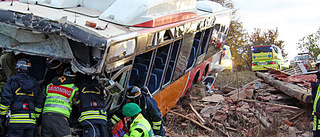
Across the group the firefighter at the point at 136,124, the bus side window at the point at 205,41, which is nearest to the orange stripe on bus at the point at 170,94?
the bus side window at the point at 205,41

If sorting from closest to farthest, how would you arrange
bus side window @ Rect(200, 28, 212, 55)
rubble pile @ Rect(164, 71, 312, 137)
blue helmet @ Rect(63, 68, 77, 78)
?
blue helmet @ Rect(63, 68, 77, 78) < rubble pile @ Rect(164, 71, 312, 137) < bus side window @ Rect(200, 28, 212, 55)

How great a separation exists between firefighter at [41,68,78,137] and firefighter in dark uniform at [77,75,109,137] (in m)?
0.16

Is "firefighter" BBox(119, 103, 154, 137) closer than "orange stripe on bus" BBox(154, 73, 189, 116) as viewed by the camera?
Yes

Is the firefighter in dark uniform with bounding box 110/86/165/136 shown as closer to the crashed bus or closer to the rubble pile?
the crashed bus

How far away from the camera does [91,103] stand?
14.0 feet

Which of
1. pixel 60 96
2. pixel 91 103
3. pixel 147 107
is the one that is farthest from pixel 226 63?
pixel 60 96

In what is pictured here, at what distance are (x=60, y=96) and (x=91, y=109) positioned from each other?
48 centimetres

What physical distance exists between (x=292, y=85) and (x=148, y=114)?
5.61 metres

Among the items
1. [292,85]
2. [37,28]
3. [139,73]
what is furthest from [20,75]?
[292,85]

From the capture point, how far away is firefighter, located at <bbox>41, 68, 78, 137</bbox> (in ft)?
13.5

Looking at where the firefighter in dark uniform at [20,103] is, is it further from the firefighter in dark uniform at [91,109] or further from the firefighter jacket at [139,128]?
the firefighter jacket at [139,128]

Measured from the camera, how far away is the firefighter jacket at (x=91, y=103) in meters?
4.24

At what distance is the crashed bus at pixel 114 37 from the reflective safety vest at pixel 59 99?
1.64 ft

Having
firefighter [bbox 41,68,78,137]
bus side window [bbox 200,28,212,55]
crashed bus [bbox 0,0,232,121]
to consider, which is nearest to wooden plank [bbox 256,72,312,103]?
bus side window [bbox 200,28,212,55]
